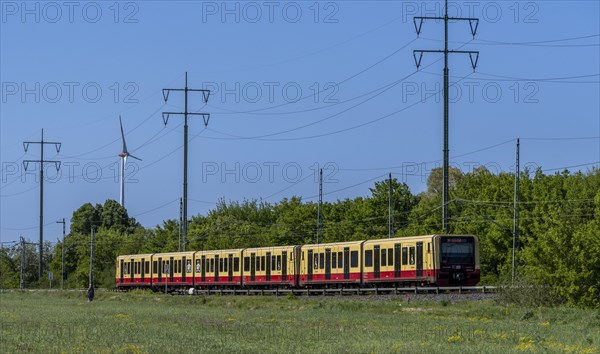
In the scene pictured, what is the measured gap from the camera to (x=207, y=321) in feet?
144

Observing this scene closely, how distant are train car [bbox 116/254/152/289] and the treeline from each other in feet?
21.1

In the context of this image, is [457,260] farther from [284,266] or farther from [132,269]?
[132,269]

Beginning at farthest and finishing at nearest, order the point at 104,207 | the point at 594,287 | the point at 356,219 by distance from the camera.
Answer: the point at 104,207
the point at 356,219
the point at 594,287

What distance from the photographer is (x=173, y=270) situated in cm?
8456

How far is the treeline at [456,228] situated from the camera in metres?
48.8

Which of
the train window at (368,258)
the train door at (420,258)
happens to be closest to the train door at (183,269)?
the train window at (368,258)

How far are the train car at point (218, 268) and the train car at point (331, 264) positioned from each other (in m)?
7.80

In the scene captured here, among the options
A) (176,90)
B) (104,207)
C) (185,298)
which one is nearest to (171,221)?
(104,207)

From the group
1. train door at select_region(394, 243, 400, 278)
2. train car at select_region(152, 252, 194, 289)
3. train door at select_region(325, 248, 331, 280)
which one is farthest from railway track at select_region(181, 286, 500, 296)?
train car at select_region(152, 252, 194, 289)

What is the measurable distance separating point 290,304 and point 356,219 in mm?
44389

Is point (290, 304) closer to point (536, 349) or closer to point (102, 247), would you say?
point (536, 349)

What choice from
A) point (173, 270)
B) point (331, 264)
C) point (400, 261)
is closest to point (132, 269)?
point (173, 270)

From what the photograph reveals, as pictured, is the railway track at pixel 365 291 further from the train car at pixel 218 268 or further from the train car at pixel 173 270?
the train car at pixel 173 270

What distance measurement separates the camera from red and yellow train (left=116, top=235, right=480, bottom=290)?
5872 centimetres
